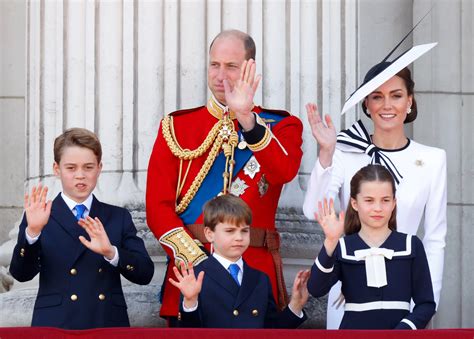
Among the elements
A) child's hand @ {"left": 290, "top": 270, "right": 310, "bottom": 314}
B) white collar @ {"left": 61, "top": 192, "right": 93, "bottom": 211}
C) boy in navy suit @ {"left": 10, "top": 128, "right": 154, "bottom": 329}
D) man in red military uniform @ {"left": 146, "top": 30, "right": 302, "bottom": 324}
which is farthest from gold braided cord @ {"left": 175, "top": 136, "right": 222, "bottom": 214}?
child's hand @ {"left": 290, "top": 270, "right": 310, "bottom": 314}

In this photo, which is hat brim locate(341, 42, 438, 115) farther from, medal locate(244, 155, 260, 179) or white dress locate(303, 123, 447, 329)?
medal locate(244, 155, 260, 179)

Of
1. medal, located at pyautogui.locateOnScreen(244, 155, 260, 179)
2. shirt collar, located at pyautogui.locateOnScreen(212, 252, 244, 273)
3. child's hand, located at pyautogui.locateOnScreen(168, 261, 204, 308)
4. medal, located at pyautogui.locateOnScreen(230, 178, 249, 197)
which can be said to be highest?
medal, located at pyautogui.locateOnScreen(244, 155, 260, 179)

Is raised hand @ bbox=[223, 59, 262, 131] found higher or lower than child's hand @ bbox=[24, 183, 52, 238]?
higher

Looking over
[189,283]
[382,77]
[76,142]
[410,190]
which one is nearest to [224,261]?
[189,283]

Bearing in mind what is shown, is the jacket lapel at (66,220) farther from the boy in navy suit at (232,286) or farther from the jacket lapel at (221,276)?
the jacket lapel at (221,276)

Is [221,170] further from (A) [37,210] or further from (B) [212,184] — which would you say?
(A) [37,210]

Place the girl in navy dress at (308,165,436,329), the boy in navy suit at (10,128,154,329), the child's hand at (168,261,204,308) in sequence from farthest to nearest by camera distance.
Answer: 1. the boy in navy suit at (10,128,154,329)
2. the girl in navy dress at (308,165,436,329)
3. the child's hand at (168,261,204,308)

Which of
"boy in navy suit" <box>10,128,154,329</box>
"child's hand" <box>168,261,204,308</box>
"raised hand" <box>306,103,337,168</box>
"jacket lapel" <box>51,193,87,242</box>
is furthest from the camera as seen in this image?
"raised hand" <box>306,103,337,168</box>

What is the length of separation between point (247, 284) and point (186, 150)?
0.76 m

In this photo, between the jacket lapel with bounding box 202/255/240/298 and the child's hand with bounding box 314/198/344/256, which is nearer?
the child's hand with bounding box 314/198/344/256

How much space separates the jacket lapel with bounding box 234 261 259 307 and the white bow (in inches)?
16.3

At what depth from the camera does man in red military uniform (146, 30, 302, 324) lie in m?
6.30

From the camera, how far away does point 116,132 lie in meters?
7.23

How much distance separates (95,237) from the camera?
591 centimetres
